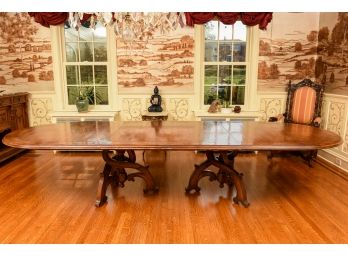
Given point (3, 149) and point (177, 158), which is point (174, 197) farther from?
point (3, 149)

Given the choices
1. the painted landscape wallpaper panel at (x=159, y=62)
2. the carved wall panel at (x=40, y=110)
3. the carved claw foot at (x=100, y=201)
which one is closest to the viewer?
the carved claw foot at (x=100, y=201)

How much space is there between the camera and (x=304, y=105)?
4312mm

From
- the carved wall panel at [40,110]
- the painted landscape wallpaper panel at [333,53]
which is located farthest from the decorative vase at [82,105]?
the painted landscape wallpaper panel at [333,53]

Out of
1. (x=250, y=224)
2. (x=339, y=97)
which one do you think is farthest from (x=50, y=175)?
(x=339, y=97)

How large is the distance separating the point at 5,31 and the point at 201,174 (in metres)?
4.25

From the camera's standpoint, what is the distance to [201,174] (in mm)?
3084

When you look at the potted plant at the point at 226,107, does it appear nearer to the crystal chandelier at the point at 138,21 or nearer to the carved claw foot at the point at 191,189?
the carved claw foot at the point at 191,189

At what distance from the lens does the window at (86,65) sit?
4918 mm

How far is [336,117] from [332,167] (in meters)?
0.75

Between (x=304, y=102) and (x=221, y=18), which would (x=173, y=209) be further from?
(x=221, y=18)

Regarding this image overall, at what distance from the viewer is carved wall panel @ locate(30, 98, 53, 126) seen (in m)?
4.97

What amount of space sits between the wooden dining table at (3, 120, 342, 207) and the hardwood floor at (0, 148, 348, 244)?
0.20 m

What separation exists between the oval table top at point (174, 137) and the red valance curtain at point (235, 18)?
6.83ft

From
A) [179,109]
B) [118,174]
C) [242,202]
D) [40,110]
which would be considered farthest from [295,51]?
[40,110]
